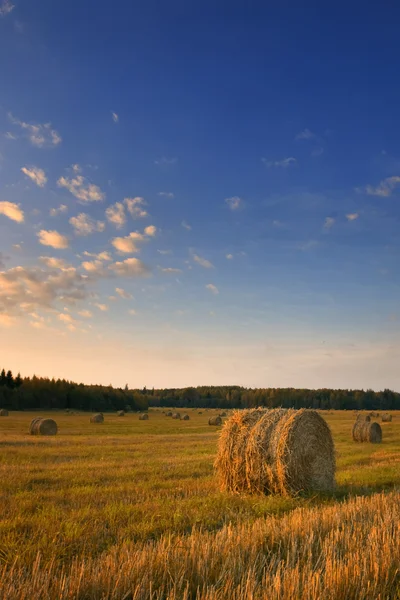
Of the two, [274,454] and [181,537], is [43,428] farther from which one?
[181,537]

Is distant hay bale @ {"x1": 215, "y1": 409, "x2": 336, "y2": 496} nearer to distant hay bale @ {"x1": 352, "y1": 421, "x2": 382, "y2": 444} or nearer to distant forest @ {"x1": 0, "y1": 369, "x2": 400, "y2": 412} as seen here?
distant hay bale @ {"x1": 352, "y1": 421, "x2": 382, "y2": 444}

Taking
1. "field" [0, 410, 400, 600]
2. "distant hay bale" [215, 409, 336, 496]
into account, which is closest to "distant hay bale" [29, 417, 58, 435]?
"field" [0, 410, 400, 600]

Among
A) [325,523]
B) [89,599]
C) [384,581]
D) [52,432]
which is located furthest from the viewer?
[52,432]

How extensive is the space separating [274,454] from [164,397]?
161630 mm

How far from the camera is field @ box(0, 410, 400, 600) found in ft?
13.5

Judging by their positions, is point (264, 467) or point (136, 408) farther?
point (136, 408)

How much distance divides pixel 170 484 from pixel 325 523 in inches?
207

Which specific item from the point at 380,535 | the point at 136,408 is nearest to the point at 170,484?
the point at 380,535

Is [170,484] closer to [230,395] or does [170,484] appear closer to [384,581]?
[384,581]

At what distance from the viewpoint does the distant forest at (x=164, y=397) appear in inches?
3676

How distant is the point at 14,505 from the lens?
8.55 m

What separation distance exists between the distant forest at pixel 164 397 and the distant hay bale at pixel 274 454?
44.5 metres

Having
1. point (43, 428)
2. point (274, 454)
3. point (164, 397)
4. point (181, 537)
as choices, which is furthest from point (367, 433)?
point (164, 397)

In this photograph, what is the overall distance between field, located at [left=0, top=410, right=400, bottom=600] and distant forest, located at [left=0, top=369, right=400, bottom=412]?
45716 mm
